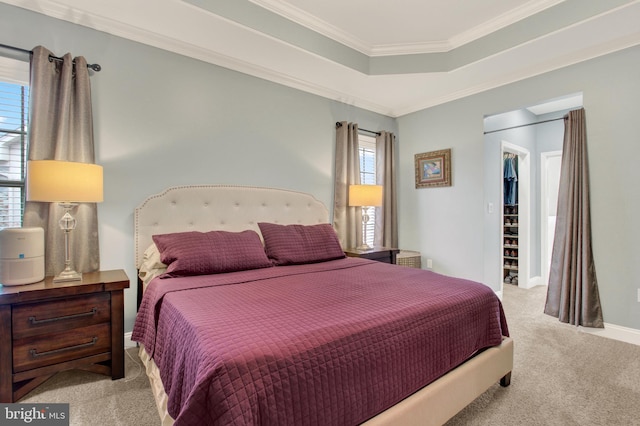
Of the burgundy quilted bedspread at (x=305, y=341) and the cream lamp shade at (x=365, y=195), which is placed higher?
the cream lamp shade at (x=365, y=195)

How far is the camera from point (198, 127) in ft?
9.51

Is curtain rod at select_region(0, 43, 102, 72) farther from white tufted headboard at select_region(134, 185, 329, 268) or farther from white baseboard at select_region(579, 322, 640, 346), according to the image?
white baseboard at select_region(579, 322, 640, 346)

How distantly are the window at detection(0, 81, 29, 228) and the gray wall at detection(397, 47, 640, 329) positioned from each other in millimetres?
4105

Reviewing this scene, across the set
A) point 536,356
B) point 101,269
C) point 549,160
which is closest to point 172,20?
point 101,269

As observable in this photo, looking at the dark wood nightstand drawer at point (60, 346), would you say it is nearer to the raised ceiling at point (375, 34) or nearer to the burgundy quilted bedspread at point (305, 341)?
the burgundy quilted bedspread at point (305, 341)

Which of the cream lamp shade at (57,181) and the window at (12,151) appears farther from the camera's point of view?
the window at (12,151)

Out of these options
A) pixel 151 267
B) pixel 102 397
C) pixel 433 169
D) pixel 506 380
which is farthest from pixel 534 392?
pixel 433 169

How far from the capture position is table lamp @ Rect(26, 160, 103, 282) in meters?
1.88

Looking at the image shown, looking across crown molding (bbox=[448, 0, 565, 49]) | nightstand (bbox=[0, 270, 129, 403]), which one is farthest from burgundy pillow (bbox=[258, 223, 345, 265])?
→ crown molding (bbox=[448, 0, 565, 49])

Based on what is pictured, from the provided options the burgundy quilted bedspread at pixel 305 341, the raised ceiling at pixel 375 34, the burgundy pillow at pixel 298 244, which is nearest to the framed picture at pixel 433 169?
the raised ceiling at pixel 375 34

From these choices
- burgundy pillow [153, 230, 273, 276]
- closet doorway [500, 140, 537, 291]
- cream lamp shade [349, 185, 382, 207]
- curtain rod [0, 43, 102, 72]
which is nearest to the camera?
curtain rod [0, 43, 102, 72]

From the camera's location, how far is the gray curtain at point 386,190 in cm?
428

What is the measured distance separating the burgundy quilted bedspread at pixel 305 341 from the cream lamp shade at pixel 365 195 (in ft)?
5.43

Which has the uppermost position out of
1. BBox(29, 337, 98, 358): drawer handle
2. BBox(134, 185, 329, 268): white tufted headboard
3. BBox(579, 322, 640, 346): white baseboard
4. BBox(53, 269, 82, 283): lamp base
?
BBox(134, 185, 329, 268): white tufted headboard
